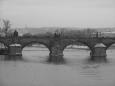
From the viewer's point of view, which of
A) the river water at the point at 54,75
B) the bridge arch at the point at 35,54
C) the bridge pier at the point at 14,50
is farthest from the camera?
the bridge pier at the point at 14,50

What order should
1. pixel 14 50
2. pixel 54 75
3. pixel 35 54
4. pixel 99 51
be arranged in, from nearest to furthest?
pixel 54 75, pixel 14 50, pixel 99 51, pixel 35 54

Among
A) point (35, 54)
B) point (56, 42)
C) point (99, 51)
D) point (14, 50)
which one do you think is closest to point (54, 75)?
point (14, 50)

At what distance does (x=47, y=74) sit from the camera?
1080 centimetres

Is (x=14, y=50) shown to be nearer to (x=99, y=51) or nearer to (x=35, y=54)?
(x=35, y=54)

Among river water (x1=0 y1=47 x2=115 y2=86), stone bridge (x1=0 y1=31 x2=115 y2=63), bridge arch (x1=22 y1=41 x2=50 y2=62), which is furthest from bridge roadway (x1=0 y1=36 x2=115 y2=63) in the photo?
river water (x1=0 y1=47 x2=115 y2=86)

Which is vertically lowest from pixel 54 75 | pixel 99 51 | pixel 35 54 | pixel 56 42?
pixel 54 75

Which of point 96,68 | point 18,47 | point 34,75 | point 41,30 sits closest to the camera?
point 34,75

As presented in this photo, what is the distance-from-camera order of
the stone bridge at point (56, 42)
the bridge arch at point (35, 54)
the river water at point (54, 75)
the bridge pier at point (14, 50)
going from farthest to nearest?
1. the stone bridge at point (56, 42)
2. the bridge pier at point (14, 50)
3. the bridge arch at point (35, 54)
4. the river water at point (54, 75)

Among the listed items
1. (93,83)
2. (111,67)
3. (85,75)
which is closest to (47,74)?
(85,75)

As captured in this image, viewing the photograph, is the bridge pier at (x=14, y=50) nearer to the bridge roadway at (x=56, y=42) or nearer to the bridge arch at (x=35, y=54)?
the bridge roadway at (x=56, y=42)

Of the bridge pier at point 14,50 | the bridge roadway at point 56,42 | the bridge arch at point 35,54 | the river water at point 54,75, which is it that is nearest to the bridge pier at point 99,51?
the bridge roadway at point 56,42

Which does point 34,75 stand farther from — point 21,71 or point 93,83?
point 93,83

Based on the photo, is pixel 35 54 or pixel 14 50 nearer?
pixel 14 50

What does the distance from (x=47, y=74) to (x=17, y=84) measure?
78.2 inches
